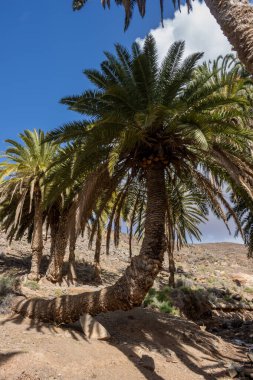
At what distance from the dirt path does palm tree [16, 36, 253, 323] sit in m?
1.03

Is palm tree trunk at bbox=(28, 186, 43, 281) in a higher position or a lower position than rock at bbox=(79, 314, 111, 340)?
higher

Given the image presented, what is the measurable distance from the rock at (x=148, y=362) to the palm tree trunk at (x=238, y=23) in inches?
245

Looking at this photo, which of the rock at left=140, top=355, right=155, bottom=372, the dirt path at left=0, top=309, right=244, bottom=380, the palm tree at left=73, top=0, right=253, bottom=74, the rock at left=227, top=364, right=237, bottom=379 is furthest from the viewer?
the rock at left=227, top=364, right=237, bottom=379

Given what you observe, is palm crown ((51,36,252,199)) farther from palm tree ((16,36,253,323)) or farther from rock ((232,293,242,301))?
rock ((232,293,242,301))

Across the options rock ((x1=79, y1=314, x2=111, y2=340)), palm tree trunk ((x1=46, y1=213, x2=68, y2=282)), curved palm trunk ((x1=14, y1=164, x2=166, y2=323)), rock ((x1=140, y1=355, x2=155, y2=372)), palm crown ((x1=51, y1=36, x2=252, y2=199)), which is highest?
palm crown ((x1=51, y1=36, x2=252, y2=199))

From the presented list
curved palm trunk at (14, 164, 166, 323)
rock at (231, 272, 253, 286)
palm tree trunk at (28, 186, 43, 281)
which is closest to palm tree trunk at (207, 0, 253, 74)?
curved palm trunk at (14, 164, 166, 323)

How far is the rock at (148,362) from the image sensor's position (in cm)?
762

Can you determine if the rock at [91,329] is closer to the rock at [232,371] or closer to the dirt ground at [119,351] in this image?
the dirt ground at [119,351]

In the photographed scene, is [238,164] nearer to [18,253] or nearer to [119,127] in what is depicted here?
[119,127]

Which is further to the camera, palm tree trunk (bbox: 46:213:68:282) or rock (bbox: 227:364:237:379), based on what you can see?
palm tree trunk (bbox: 46:213:68:282)

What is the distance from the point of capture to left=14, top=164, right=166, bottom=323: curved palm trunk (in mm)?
8844

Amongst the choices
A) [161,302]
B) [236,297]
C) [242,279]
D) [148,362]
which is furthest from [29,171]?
[242,279]

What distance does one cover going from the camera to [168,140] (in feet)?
30.9

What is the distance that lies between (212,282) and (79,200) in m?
21.3
